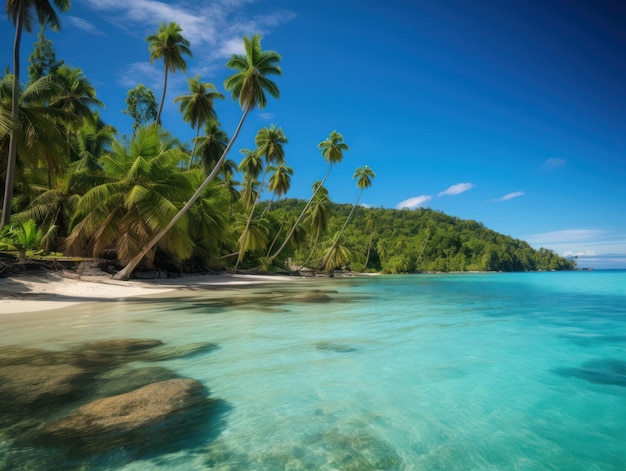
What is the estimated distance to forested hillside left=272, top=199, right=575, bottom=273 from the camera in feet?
243

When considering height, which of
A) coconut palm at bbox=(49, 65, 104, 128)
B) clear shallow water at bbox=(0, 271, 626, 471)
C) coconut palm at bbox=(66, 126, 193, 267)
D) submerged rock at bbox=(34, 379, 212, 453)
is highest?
coconut palm at bbox=(49, 65, 104, 128)

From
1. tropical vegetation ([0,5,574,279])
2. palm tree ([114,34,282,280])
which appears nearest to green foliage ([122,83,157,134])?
tropical vegetation ([0,5,574,279])

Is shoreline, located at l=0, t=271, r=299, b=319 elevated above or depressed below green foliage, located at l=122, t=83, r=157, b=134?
below

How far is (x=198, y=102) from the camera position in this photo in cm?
3075

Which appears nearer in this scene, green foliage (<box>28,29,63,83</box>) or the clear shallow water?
the clear shallow water

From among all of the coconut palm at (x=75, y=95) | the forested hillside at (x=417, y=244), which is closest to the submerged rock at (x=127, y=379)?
the coconut palm at (x=75, y=95)

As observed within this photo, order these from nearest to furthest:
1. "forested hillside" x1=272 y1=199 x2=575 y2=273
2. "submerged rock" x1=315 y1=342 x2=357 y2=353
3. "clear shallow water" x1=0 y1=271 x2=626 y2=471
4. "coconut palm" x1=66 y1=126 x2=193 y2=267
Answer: "clear shallow water" x1=0 y1=271 x2=626 y2=471 < "submerged rock" x1=315 y1=342 x2=357 y2=353 < "coconut palm" x1=66 y1=126 x2=193 y2=267 < "forested hillside" x1=272 y1=199 x2=575 y2=273

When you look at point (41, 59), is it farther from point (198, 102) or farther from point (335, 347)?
point (335, 347)

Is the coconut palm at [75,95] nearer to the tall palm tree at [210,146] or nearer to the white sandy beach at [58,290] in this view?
the tall palm tree at [210,146]

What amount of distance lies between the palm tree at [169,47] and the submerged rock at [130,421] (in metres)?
29.0

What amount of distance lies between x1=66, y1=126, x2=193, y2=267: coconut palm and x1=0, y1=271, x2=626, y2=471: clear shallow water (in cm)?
982

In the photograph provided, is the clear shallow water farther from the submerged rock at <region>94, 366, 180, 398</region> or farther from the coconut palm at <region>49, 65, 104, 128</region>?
the coconut palm at <region>49, 65, 104, 128</region>

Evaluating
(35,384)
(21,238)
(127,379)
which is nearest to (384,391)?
(127,379)

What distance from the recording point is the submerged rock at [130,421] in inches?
117
